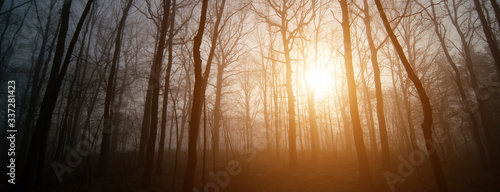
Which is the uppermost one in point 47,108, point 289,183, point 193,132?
point 47,108

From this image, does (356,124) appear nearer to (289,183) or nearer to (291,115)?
(289,183)

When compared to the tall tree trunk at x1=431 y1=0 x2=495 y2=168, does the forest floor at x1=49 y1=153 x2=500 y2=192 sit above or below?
below

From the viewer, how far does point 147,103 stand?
29.3 feet

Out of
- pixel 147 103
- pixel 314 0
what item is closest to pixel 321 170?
pixel 147 103

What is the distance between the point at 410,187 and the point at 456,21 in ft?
33.5

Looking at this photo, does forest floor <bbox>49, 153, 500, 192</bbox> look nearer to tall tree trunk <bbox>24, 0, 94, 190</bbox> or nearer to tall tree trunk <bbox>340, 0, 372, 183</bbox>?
tall tree trunk <bbox>340, 0, 372, 183</bbox>

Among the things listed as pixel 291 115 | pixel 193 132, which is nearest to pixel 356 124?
pixel 291 115

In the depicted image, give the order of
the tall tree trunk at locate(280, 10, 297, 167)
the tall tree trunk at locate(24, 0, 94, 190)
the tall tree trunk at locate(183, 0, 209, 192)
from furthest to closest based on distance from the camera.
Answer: the tall tree trunk at locate(280, 10, 297, 167)
the tall tree trunk at locate(24, 0, 94, 190)
the tall tree trunk at locate(183, 0, 209, 192)

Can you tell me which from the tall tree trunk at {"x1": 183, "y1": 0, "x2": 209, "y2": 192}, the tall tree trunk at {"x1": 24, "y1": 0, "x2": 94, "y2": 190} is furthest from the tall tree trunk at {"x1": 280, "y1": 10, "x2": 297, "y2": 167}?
the tall tree trunk at {"x1": 24, "y1": 0, "x2": 94, "y2": 190}

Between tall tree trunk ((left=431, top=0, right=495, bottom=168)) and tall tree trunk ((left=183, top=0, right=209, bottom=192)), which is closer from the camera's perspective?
tall tree trunk ((left=183, top=0, right=209, bottom=192))

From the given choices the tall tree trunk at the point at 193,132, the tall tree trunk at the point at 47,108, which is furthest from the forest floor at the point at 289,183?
the tall tree trunk at the point at 193,132

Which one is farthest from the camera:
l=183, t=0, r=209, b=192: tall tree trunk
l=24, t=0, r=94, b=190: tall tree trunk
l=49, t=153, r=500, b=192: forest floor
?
l=49, t=153, r=500, b=192: forest floor

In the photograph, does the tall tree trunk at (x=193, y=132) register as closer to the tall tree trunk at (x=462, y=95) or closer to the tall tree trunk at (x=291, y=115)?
the tall tree trunk at (x=291, y=115)

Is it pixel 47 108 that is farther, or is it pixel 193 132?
pixel 47 108
